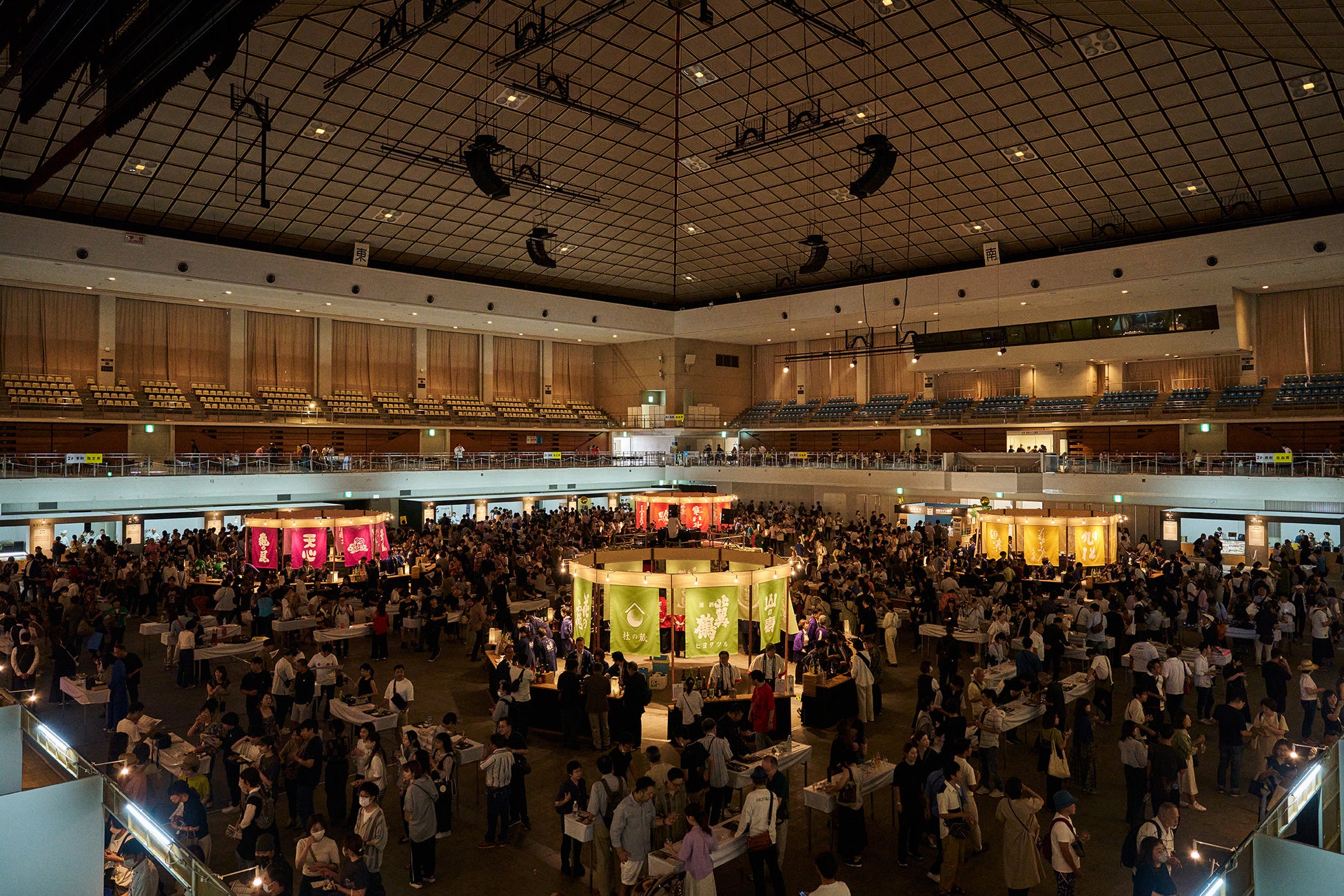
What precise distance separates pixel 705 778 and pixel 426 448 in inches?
1163

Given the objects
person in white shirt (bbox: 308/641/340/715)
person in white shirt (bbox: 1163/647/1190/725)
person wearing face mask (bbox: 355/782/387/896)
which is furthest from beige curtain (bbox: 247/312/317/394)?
person in white shirt (bbox: 1163/647/1190/725)

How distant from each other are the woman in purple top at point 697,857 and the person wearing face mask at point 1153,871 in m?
2.92

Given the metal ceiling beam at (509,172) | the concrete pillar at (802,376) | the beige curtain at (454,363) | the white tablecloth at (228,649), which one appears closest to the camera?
the white tablecloth at (228,649)

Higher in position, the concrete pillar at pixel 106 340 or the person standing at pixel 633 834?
the concrete pillar at pixel 106 340

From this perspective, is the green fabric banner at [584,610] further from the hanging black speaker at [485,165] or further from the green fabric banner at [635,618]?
the hanging black speaker at [485,165]

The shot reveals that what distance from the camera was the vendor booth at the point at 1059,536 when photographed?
2155 centimetres

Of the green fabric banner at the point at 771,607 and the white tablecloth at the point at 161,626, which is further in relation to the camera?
the white tablecloth at the point at 161,626

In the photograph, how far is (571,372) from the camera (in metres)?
42.4

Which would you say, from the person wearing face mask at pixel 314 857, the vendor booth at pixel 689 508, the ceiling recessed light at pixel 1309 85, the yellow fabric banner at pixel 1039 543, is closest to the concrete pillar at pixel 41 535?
the vendor booth at pixel 689 508

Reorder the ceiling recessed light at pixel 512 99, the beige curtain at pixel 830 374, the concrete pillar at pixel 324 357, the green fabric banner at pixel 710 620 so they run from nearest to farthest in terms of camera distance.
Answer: the green fabric banner at pixel 710 620 < the ceiling recessed light at pixel 512 99 < the concrete pillar at pixel 324 357 < the beige curtain at pixel 830 374

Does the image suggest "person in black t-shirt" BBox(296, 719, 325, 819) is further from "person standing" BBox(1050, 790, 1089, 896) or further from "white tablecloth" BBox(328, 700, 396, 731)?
"person standing" BBox(1050, 790, 1089, 896)

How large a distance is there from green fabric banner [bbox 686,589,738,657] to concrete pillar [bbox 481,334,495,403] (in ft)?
92.5

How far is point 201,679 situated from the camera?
12.4 m

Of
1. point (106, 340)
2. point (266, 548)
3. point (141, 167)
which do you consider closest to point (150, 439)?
point (106, 340)
